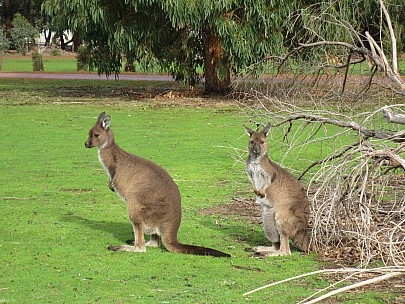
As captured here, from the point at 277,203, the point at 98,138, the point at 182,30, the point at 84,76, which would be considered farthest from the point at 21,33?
the point at 277,203

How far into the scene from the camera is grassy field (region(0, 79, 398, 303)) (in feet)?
21.7

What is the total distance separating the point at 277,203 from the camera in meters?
7.86

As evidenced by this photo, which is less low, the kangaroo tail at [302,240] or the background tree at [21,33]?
the background tree at [21,33]

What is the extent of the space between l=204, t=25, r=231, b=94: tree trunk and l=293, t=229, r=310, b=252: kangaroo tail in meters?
15.9

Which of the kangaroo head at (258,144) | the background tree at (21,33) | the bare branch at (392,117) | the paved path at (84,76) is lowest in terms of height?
the paved path at (84,76)

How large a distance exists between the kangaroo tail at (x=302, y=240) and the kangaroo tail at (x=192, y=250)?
700 mm

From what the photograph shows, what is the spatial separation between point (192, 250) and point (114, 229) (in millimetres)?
1552

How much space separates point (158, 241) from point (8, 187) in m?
3.75

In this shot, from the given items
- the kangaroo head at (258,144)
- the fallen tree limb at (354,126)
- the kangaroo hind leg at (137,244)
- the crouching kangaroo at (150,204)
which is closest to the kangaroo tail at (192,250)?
the crouching kangaroo at (150,204)

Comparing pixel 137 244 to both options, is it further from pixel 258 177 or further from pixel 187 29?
pixel 187 29

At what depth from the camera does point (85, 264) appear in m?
7.42

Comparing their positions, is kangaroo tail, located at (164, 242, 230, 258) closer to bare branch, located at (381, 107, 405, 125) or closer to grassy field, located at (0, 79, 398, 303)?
grassy field, located at (0, 79, 398, 303)

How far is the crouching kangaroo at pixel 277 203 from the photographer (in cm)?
778

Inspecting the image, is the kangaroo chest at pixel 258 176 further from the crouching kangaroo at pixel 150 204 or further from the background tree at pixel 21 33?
the background tree at pixel 21 33
